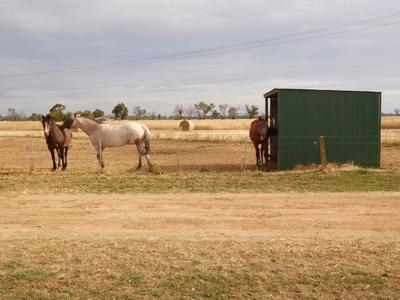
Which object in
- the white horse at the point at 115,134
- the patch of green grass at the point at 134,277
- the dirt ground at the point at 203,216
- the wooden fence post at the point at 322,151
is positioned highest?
the white horse at the point at 115,134

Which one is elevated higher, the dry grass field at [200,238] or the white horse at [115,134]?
the white horse at [115,134]

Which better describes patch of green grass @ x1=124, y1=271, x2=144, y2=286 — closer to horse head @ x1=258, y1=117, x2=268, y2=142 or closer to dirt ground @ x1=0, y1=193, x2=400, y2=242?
dirt ground @ x1=0, y1=193, x2=400, y2=242

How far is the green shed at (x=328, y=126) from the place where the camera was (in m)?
19.5

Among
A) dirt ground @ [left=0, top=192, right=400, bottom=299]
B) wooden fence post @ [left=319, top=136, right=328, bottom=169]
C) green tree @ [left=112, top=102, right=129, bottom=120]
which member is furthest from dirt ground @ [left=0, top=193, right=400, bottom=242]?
green tree @ [left=112, top=102, right=129, bottom=120]

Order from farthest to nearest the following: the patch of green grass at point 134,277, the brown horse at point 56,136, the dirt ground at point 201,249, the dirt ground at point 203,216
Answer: the brown horse at point 56,136 → the dirt ground at point 203,216 → the patch of green grass at point 134,277 → the dirt ground at point 201,249

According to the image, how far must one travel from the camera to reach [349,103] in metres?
19.8

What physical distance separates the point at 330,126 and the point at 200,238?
12.5m

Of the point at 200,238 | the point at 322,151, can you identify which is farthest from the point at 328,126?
the point at 200,238

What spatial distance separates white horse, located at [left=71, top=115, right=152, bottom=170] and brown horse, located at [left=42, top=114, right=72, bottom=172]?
1.27 feet

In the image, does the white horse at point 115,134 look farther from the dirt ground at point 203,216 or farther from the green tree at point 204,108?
the green tree at point 204,108

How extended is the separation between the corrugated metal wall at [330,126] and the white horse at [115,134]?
4.89 meters

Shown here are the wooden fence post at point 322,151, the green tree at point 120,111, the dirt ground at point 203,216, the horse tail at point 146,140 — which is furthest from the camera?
the green tree at point 120,111

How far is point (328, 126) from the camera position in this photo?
19797mm

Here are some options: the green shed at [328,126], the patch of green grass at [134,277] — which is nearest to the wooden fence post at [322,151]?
the green shed at [328,126]
